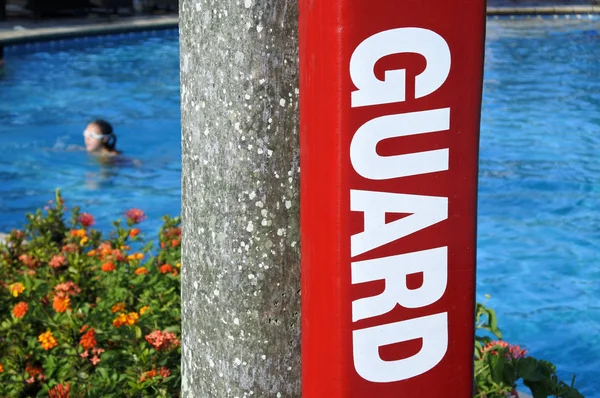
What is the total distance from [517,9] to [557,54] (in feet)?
18.9

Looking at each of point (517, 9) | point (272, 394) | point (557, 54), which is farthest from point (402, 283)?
point (517, 9)

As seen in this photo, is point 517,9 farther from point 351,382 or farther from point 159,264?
point 351,382

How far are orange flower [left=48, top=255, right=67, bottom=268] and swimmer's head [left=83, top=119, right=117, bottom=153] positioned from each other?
6331 millimetres

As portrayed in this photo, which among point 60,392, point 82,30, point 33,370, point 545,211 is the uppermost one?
point 82,30

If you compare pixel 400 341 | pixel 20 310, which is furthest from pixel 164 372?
pixel 400 341

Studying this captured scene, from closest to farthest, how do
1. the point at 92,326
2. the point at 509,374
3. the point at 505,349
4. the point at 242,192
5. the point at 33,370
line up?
the point at 242,192 → the point at 509,374 → the point at 505,349 → the point at 33,370 → the point at 92,326

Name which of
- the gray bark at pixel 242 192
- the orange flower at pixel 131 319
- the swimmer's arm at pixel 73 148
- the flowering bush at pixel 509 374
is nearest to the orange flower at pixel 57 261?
the orange flower at pixel 131 319

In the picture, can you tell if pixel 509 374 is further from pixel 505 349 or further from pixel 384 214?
pixel 384 214

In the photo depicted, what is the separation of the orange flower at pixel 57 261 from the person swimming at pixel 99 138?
6331mm

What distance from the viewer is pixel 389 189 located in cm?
166

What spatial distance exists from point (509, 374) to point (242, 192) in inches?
57.9

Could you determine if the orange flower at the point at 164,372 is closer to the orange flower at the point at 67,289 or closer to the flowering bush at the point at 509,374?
the orange flower at the point at 67,289

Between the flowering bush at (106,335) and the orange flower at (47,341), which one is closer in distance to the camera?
the flowering bush at (106,335)

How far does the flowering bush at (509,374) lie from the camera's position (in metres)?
2.87
